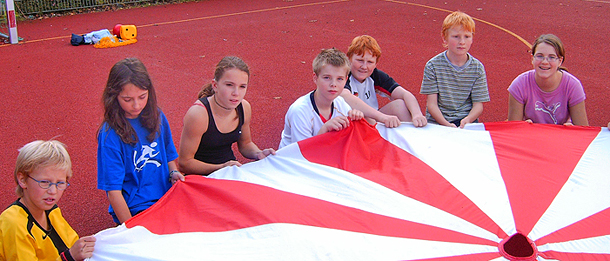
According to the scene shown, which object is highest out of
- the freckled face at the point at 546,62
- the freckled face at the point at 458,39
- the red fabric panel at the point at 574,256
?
the freckled face at the point at 458,39

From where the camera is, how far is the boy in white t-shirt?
331cm

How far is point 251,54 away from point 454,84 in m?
4.38

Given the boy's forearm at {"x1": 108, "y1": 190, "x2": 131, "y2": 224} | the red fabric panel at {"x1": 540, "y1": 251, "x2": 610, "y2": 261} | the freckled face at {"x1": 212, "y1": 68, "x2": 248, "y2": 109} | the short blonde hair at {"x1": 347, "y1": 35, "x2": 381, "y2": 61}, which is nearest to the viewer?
the red fabric panel at {"x1": 540, "y1": 251, "x2": 610, "y2": 261}

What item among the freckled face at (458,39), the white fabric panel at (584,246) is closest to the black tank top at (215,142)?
the freckled face at (458,39)

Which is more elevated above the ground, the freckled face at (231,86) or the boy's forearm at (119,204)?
the freckled face at (231,86)

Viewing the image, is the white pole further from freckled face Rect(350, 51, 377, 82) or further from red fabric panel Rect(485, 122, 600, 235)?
red fabric panel Rect(485, 122, 600, 235)

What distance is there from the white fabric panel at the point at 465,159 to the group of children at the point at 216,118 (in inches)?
5.2

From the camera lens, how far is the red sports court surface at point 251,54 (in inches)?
196

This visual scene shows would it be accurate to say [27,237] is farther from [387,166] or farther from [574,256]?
[574,256]

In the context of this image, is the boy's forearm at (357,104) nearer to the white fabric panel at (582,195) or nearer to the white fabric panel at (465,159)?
the white fabric panel at (465,159)

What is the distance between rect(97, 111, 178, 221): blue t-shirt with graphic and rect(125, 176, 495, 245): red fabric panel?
0.33 meters

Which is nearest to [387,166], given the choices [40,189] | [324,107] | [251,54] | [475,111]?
[324,107]

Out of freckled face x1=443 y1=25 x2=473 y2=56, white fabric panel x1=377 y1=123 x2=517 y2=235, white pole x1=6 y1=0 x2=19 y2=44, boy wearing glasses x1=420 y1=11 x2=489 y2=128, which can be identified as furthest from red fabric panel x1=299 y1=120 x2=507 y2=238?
white pole x1=6 y1=0 x2=19 y2=44

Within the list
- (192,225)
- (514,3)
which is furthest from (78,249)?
(514,3)
